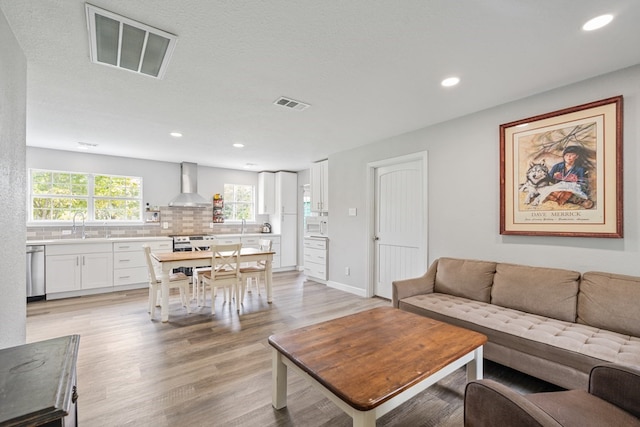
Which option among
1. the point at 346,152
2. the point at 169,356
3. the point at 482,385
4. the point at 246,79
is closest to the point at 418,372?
the point at 482,385

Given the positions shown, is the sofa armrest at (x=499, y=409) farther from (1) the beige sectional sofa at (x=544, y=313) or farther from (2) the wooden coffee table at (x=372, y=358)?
(1) the beige sectional sofa at (x=544, y=313)

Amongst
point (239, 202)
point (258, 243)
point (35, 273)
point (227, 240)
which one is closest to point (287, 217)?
point (258, 243)

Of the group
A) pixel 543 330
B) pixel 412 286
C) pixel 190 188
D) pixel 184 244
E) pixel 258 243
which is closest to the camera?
pixel 543 330

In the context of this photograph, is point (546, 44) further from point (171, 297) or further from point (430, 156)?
point (171, 297)

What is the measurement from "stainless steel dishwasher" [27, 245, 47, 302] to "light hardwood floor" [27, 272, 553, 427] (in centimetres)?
29

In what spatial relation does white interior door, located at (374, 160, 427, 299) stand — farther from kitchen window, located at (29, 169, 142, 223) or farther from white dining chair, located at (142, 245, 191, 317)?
kitchen window, located at (29, 169, 142, 223)

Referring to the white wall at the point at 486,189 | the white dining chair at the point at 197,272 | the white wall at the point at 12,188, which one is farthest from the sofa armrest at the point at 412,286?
the white wall at the point at 12,188

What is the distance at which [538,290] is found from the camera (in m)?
2.46

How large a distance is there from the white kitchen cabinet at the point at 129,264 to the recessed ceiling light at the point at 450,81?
5.15 m

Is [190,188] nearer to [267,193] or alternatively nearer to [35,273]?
[267,193]

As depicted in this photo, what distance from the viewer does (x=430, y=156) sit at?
362 cm

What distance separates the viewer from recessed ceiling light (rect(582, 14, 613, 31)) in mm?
1688

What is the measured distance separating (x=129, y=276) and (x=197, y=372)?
3597 millimetres

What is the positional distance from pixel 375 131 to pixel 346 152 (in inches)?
43.4
